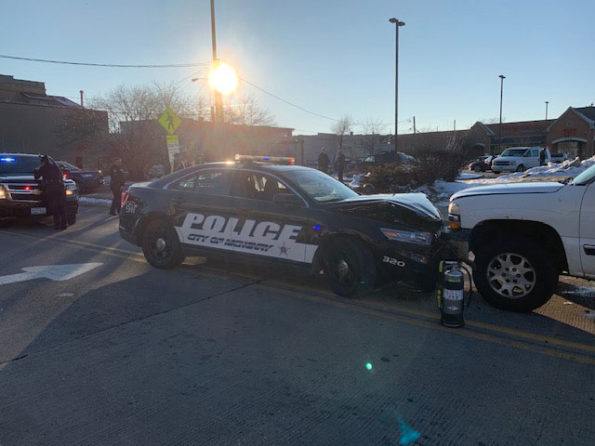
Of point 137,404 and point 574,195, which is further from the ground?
Result: point 574,195

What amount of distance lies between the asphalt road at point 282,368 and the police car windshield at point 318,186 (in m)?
1.17

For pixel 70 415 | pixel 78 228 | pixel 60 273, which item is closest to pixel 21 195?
pixel 78 228

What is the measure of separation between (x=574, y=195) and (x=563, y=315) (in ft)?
4.20

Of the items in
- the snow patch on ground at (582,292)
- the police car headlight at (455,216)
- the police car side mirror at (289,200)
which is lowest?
the snow patch on ground at (582,292)

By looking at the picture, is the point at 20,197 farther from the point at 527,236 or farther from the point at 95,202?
the point at 527,236

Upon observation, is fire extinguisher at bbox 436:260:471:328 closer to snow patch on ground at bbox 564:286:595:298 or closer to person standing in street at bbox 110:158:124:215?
snow patch on ground at bbox 564:286:595:298

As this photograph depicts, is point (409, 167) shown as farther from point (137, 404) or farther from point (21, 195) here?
point (137, 404)

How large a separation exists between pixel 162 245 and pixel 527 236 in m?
4.83

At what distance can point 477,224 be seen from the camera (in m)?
5.11

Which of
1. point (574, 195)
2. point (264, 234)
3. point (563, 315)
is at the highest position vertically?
point (574, 195)

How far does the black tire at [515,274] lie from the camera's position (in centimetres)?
468

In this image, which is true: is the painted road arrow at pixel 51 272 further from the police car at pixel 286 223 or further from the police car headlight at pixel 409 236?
the police car headlight at pixel 409 236

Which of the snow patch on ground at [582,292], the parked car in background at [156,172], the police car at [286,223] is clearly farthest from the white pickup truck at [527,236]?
the parked car in background at [156,172]

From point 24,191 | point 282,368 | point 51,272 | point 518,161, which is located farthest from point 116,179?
point 518,161
